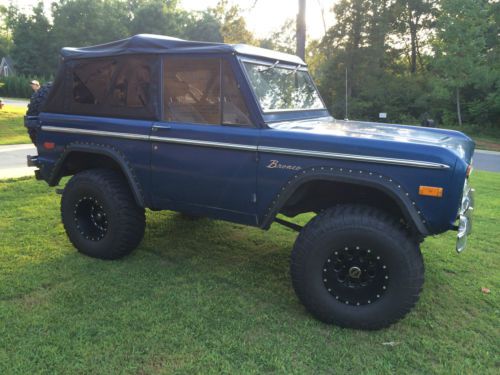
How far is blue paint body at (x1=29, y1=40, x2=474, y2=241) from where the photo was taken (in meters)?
2.94

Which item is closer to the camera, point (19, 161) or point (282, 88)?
point (282, 88)

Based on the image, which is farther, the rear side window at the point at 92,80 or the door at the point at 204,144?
the rear side window at the point at 92,80

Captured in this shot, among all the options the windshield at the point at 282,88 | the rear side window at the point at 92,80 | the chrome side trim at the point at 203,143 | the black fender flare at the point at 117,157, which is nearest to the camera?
the chrome side trim at the point at 203,143

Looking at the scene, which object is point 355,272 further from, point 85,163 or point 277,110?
point 85,163

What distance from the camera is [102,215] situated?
14.0ft

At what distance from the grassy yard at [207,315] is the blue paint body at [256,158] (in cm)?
70

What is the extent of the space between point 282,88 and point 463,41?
77.8 feet

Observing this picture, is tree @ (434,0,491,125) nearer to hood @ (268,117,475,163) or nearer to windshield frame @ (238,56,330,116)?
windshield frame @ (238,56,330,116)

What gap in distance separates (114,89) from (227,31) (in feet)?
36.5

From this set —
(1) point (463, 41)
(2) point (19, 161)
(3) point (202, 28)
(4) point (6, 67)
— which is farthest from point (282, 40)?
(4) point (6, 67)

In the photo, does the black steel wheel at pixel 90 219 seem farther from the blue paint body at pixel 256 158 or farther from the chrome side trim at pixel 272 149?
the chrome side trim at pixel 272 149

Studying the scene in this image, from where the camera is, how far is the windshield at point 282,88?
12.1ft

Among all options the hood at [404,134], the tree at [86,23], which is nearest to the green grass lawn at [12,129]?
the hood at [404,134]

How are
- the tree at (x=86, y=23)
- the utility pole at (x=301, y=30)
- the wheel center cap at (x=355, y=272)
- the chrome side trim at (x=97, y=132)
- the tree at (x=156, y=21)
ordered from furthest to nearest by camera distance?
the tree at (x=86, y=23) < the tree at (x=156, y=21) < the utility pole at (x=301, y=30) < the chrome side trim at (x=97, y=132) < the wheel center cap at (x=355, y=272)
